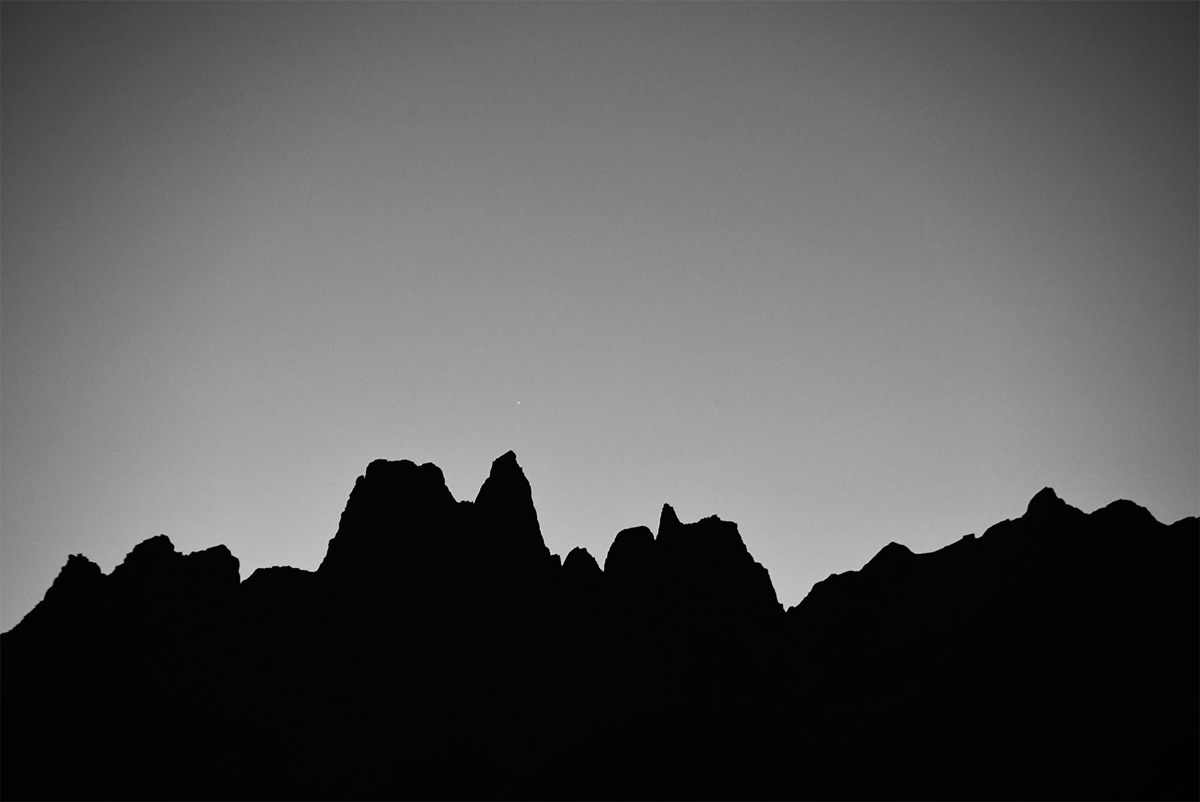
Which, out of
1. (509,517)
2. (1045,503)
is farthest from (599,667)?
(1045,503)

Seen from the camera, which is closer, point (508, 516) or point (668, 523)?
point (508, 516)

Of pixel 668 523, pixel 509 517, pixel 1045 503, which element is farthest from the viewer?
pixel 668 523

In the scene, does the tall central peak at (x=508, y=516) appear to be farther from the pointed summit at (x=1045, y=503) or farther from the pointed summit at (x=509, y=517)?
the pointed summit at (x=1045, y=503)

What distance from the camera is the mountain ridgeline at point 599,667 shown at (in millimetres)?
47469

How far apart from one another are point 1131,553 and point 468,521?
49.8m

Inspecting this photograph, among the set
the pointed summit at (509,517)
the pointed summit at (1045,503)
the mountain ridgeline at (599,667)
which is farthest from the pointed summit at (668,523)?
the pointed summit at (1045,503)

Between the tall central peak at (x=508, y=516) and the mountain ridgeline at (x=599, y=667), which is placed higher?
the tall central peak at (x=508, y=516)

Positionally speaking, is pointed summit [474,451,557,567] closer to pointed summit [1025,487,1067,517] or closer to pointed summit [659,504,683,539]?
pointed summit [659,504,683,539]

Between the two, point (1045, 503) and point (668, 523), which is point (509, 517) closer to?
point (668, 523)

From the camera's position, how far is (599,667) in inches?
2571

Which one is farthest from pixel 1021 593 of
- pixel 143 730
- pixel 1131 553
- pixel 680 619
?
pixel 143 730

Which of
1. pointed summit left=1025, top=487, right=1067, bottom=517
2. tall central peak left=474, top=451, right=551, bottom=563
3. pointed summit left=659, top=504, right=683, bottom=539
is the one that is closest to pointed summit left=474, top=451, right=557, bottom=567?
tall central peak left=474, top=451, right=551, bottom=563

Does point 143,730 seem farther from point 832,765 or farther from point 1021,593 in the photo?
point 1021,593

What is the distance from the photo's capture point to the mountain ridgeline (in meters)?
47.5
